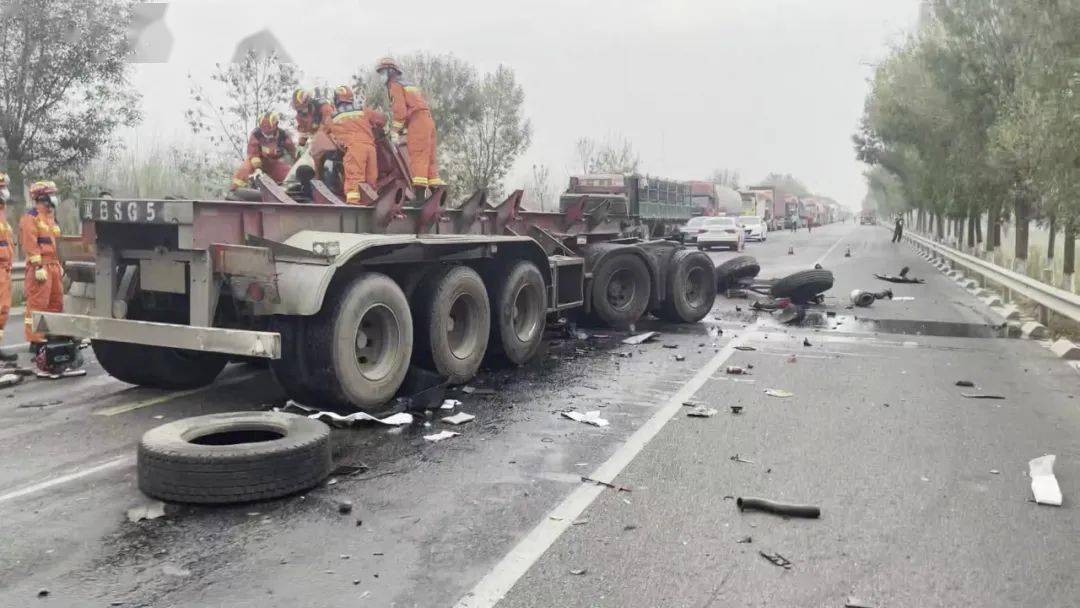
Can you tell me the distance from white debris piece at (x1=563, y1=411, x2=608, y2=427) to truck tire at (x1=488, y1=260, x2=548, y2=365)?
195cm

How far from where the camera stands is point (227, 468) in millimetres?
4613

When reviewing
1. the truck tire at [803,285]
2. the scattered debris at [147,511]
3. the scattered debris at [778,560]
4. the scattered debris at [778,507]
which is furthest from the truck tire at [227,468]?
the truck tire at [803,285]

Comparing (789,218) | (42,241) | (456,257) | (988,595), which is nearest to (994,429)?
(988,595)

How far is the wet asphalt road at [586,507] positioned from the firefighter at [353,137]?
2147 mm

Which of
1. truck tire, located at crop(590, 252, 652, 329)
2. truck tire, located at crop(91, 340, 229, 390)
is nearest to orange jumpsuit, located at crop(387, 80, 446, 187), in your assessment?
truck tire, located at crop(91, 340, 229, 390)

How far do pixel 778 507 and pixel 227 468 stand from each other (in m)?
2.90

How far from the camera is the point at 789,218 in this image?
92.4 metres

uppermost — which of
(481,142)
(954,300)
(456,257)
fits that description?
(481,142)

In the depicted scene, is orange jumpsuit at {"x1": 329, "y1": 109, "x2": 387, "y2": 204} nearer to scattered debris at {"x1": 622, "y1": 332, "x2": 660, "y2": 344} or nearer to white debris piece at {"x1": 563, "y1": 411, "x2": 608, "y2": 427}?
white debris piece at {"x1": 563, "y1": 411, "x2": 608, "y2": 427}

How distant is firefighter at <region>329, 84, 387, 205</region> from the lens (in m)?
8.45

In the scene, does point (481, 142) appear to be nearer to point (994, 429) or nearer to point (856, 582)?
point (994, 429)

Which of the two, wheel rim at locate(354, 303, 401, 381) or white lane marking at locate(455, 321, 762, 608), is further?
wheel rim at locate(354, 303, 401, 381)

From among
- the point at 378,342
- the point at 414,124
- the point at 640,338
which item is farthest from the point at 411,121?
the point at 640,338

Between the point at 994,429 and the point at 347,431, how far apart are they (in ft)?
15.7
